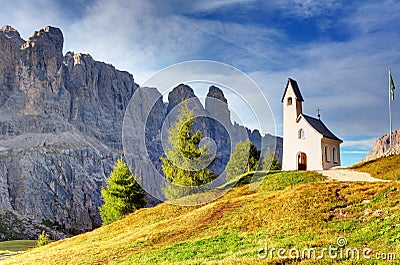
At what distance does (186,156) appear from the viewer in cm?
3694

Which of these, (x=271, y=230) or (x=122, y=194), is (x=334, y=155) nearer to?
(x=122, y=194)

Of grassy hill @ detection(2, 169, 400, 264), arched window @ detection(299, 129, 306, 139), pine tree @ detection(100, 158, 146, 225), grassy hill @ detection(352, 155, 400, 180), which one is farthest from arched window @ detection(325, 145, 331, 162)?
grassy hill @ detection(2, 169, 400, 264)

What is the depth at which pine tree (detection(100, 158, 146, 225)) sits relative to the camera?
45094 millimetres

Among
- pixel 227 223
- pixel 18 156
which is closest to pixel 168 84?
pixel 227 223

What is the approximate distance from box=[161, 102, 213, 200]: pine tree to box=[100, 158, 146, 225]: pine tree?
8.68m

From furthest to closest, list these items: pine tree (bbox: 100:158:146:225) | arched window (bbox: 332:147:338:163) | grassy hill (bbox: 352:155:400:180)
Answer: arched window (bbox: 332:147:338:163), pine tree (bbox: 100:158:146:225), grassy hill (bbox: 352:155:400:180)

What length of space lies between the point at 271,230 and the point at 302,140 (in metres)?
30.2

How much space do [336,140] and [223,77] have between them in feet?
95.0

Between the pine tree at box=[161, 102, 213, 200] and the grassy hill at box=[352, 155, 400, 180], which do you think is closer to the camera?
the grassy hill at box=[352, 155, 400, 180]

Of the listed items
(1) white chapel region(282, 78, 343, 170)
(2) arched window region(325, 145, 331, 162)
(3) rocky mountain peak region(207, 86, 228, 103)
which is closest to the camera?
(3) rocky mountain peak region(207, 86, 228, 103)

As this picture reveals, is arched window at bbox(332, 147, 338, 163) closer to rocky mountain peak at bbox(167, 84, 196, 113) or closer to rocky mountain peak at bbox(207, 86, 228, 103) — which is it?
rocky mountain peak at bbox(167, 84, 196, 113)

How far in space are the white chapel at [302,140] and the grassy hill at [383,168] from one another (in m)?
4.70

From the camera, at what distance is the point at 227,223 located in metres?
19.7

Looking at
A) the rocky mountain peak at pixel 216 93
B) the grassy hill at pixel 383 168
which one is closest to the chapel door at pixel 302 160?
the grassy hill at pixel 383 168
